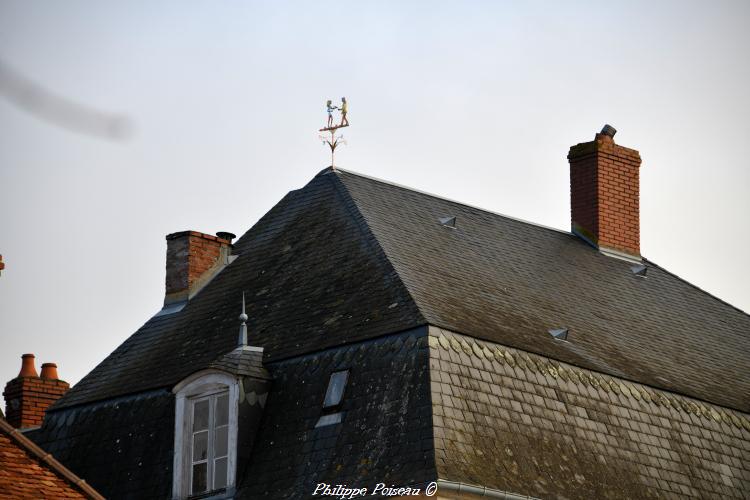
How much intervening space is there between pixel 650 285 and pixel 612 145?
13.0 feet

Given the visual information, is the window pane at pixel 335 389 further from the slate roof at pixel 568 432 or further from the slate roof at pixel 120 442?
the slate roof at pixel 120 442

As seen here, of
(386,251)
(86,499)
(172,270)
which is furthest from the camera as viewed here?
(172,270)

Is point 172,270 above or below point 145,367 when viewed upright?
above

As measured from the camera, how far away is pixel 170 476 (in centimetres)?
2528

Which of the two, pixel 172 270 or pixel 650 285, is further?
pixel 650 285

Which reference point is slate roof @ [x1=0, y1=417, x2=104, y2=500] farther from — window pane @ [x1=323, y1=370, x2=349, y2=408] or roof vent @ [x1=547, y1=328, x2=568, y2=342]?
roof vent @ [x1=547, y1=328, x2=568, y2=342]

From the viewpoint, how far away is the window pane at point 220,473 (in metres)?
24.7

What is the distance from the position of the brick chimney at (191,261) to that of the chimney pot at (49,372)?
3138mm

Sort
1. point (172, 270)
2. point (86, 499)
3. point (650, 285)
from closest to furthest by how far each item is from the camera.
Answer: point (86, 499) → point (172, 270) → point (650, 285)

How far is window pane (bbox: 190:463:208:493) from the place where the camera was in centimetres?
2491

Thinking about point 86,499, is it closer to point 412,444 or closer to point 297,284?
point 412,444

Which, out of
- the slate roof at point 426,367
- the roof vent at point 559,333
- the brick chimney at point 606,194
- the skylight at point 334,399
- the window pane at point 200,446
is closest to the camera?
the slate roof at point 426,367

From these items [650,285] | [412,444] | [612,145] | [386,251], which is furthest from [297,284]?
[612,145]

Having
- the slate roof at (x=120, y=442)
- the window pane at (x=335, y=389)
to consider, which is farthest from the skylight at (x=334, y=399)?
the slate roof at (x=120, y=442)
